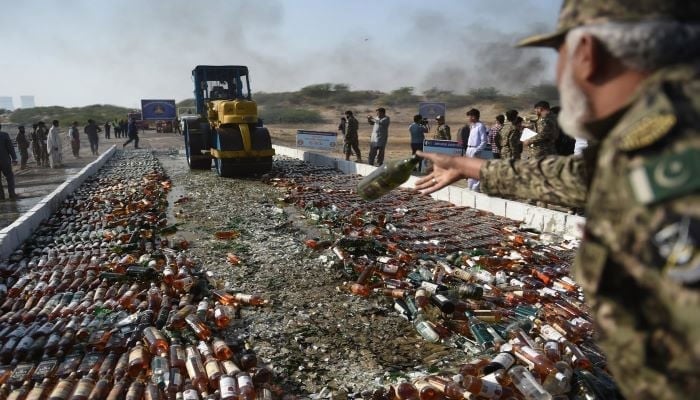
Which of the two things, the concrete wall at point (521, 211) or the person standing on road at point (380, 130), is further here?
the person standing on road at point (380, 130)

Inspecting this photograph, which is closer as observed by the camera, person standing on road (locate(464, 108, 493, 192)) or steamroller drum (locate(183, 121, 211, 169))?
person standing on road (locate(464, 108, 493, 192))

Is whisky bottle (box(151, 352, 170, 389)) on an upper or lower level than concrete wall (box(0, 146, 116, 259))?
lower

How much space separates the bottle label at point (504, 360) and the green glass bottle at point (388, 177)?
1.61 meters

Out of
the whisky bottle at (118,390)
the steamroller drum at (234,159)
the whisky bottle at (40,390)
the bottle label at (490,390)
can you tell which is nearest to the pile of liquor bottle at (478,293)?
the bottle label at (490,390)

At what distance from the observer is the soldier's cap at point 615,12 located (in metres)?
1.33

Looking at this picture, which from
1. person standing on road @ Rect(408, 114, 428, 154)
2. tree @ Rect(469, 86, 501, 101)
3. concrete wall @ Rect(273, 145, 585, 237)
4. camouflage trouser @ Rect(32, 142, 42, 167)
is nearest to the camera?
concrete wall @ Rect(273, 145, 585, 237)

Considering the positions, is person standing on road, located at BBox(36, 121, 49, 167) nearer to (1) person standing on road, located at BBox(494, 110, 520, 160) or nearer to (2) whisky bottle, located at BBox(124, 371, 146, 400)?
(1) person standing on road, located at BBox(494, 110, 520, 160)

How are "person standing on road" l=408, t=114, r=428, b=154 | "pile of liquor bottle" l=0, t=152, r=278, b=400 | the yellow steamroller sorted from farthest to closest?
"person standing on road" l=408, t=114, r=428, b=154, the yellow steamroller, "pile of liquor bottle" l=0, t=152, r=278, b=400

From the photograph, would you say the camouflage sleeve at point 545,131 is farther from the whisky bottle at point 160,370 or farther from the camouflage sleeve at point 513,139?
the whisky bottle at point 160,370

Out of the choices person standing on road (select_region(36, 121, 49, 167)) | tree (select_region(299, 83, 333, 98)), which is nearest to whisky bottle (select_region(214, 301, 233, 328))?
person standing on road (select_region(36, 121, 49, 167))

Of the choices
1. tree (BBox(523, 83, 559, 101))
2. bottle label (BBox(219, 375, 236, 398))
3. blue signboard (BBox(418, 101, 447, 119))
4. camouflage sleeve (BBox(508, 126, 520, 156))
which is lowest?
bottle label (BBox(219, 375, 236, 398))

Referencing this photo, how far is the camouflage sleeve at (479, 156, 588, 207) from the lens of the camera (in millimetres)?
2059

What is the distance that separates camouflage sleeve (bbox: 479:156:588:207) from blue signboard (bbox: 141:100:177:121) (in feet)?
160

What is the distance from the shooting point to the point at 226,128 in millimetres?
14844
